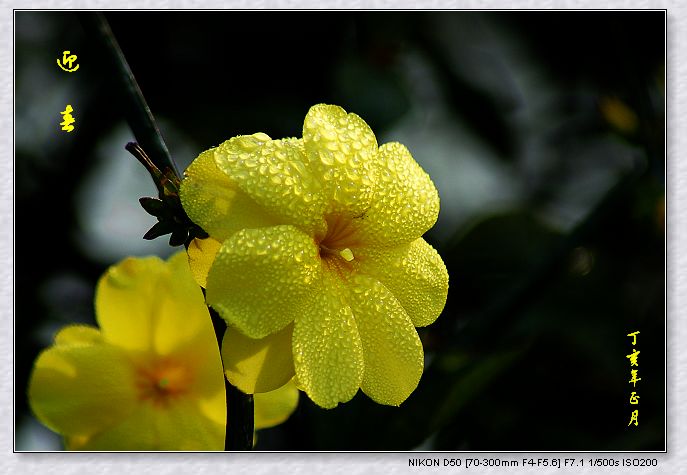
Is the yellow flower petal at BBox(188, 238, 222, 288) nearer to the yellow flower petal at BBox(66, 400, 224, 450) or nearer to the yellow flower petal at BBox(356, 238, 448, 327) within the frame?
the yellow flower petal at BBox(356, 238, 448, 327)

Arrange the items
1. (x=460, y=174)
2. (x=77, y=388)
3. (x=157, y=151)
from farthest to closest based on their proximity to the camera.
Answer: (x=460, y=174), (x=77, y=388), (x=157, y=151)

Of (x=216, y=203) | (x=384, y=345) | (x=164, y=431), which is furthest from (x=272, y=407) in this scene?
(x=216, y=203)

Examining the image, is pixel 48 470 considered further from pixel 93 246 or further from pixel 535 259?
pixel 535 259

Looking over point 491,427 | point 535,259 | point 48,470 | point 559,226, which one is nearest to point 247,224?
point 48,470

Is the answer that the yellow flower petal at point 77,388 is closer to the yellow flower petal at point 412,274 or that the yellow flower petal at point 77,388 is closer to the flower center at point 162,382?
the flower center at point 162,382

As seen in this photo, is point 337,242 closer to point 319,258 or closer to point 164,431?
point 319,258

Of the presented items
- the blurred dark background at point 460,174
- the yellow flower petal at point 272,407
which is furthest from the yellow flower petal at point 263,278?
the blurred dark background at point 460,174

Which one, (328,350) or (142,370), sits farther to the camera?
(142,370)
